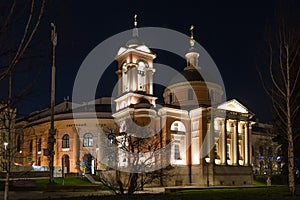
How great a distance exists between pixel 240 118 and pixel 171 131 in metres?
11.1

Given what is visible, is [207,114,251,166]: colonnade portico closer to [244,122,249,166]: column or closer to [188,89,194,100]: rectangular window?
[244,122,249,166]: column

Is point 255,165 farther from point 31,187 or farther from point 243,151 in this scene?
point 31,187

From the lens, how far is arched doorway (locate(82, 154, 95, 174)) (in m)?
70.8

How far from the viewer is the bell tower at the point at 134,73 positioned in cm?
6200

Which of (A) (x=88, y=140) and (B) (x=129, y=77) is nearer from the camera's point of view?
(B) (x=129, y=77)

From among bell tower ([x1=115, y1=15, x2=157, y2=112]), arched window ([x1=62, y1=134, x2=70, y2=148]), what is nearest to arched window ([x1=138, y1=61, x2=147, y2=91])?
bell tower ([x1=115, y1=15, x2=157, y2=112])

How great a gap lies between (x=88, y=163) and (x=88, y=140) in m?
4.07

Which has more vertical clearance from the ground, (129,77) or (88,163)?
(129,77)

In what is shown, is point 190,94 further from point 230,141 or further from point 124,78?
point 124,78

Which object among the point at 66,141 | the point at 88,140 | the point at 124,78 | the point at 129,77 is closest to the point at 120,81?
the point at 124,78

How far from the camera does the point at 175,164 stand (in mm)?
55375

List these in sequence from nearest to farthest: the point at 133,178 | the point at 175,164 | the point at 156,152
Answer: the point at 133,178 < the point at 156,152 < the point at 175,164

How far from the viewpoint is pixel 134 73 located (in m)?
62.6

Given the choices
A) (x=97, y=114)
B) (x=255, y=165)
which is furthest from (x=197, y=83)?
(x=255, y=165)
